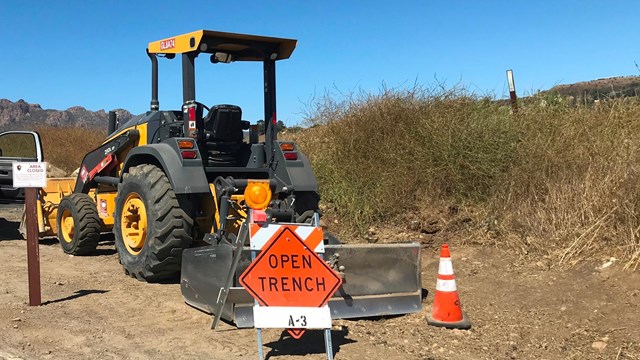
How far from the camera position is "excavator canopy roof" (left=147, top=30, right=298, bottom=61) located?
6207 millimetres

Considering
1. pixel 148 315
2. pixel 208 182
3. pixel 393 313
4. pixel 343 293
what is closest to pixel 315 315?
pixel 343 293

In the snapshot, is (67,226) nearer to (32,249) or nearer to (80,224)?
(80,224)

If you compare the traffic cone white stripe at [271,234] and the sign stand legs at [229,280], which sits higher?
the traffic cone white stripe at [271,234]

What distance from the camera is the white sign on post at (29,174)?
19.1 ft

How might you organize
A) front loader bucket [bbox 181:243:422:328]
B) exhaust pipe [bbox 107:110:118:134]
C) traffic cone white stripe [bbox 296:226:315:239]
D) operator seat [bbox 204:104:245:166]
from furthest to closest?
exhaust pipe [bbox 107:110:118:134], operator seat [bbox 204:104:245:166], front loader bucket [bbox 181:243:422:328], traffic cone white stripe [bbox 296:226:315:239]

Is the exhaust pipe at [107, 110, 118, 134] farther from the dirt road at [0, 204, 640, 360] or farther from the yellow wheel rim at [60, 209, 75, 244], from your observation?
the dirt road at [0, 204, 640, 360]

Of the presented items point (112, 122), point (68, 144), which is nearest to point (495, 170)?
point (112, 122)

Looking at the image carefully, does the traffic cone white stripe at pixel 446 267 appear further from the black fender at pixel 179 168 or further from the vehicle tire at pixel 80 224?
the vehicle tire at pixel 80 224

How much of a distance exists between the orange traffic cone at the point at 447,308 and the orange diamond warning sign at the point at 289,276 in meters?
1.04

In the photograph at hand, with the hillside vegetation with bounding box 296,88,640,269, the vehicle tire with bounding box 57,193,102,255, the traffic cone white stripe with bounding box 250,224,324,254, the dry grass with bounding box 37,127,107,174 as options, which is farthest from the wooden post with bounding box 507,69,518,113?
the dry grass with bounding box 37,127,107,174

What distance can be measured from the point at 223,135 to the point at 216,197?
2.76ft

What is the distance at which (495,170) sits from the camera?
790 cm

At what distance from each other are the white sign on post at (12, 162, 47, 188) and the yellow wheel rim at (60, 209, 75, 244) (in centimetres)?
249

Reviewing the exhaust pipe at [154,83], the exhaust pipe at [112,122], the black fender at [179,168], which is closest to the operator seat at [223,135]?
the black fender at [179,168]
